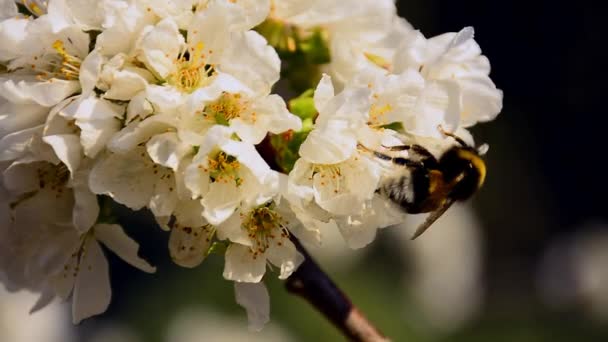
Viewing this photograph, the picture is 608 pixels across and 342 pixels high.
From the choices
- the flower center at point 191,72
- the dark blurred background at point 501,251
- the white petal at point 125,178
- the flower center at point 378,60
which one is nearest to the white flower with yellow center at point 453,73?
the flower center at point 378,60

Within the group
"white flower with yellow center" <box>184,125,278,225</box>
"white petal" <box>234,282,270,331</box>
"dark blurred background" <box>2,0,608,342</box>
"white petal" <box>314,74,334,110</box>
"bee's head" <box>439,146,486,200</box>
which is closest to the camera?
"white flower with yellow center" <box>184,125,278,225</box>

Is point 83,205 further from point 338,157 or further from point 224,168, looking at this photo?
point 338,157

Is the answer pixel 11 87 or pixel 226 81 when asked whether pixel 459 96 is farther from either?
pixel 11 87

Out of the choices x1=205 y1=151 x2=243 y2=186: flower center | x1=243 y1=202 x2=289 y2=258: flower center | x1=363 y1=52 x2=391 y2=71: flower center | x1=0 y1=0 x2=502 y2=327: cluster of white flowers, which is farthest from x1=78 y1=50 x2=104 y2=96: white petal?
x1=363 y1=52 x2=391 y2=71: flower center

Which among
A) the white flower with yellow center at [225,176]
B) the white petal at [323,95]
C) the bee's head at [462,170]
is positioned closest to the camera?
the white flower with yellow center at [225,176]

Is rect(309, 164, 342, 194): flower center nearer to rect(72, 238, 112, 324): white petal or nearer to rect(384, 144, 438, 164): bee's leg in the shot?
rect(384, 144, 438, 164): bee's leg

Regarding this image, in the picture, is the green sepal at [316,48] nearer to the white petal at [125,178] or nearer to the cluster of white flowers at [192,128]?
the cluster of white flowers at [192,128]

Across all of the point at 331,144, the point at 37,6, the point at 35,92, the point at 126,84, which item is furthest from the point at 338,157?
the point at 37,6

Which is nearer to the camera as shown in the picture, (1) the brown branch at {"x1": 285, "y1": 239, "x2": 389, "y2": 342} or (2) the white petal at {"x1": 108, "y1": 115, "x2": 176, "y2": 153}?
(2) the white petal at {"x1": 108, "y1": 115, "x2": 176, "y2": 153}
